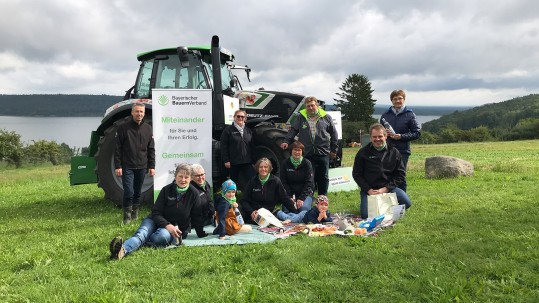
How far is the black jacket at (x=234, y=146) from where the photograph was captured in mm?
6617

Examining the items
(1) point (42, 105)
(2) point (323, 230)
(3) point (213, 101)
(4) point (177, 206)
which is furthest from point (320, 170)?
(1) point (42, 105)

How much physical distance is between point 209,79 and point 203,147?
1.30m

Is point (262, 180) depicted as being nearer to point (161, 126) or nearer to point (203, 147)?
point (203, 147)

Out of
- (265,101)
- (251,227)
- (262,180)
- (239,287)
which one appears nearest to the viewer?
(239,287)

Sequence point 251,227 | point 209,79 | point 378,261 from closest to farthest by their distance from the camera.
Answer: point 378,261 → point 251,227 → point 209,79

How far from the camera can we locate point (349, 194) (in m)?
8.32

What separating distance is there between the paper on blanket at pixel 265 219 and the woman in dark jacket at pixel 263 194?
173 millimetres

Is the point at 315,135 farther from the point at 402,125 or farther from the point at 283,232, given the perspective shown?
the point at 283,232

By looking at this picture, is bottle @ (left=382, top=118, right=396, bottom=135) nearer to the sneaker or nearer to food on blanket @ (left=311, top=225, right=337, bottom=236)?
food on blanket @ (left=311, top=225, right=337, bottom=236)

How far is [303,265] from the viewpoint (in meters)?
3.92

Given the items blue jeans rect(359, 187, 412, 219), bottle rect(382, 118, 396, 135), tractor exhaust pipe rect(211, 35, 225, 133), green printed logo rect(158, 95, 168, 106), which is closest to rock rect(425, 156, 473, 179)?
bottle rect(382, 118, 396, 135)

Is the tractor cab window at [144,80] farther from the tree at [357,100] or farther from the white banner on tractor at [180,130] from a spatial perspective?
the tree at [357,100]

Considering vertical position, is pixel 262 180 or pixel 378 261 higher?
pixel 262 180

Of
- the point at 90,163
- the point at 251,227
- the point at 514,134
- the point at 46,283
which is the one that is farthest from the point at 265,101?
the point at 514,134
